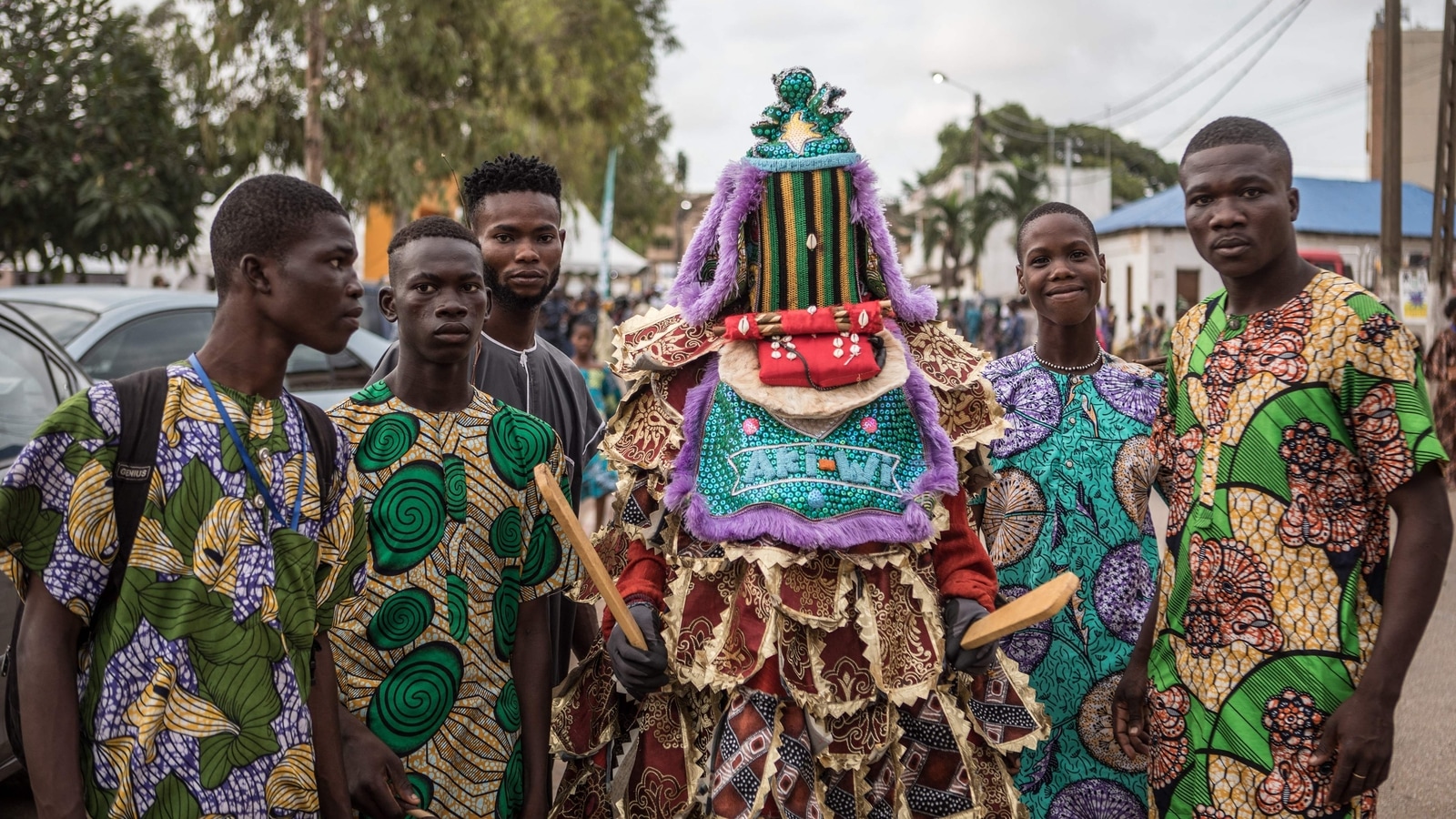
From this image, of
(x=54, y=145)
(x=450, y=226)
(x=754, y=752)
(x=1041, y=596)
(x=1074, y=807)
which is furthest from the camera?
(x=54, y=145)

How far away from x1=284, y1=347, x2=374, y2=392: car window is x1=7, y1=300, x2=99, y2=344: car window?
1.06m

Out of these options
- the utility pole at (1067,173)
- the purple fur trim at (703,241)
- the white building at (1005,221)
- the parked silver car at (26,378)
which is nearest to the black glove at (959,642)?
the purple fur trim at (703,241)

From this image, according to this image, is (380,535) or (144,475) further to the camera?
(380,535)

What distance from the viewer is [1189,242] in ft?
114

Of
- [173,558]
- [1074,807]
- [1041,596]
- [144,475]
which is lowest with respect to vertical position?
[1074,807]

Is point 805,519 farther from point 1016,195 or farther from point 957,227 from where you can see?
point 957,227

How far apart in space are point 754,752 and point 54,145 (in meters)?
11.6

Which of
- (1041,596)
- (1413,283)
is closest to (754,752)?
(1041,596)

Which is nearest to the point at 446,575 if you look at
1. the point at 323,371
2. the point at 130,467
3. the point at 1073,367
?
the point at 130,467

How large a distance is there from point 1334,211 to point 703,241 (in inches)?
1509

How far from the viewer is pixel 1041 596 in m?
2.18

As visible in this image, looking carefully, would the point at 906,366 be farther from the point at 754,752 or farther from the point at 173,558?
the point at 173,558

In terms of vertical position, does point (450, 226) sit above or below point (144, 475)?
above

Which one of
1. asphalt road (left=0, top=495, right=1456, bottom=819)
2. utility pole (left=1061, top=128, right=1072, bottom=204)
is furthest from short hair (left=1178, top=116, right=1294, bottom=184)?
utility pole (left=1061, top=128, right=1072, bottom=204)
